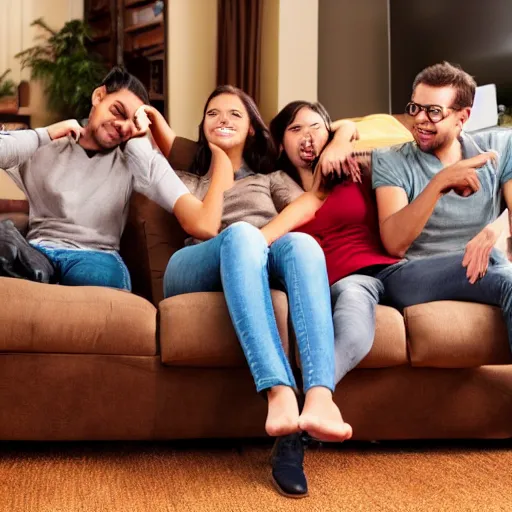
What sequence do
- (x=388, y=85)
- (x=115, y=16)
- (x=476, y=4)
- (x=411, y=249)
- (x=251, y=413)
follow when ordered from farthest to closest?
(x=115, y=16) → (x=388, y=85) → (x=476, y=4) → (x=411, y=249) → (x=251, y=413)

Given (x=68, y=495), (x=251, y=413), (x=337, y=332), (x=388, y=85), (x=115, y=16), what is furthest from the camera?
(x=115, y=16)

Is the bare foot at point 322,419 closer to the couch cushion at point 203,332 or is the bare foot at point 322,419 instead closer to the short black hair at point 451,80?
the couch cushion at point 203,332

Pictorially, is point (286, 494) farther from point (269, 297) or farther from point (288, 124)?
point (288, 124)

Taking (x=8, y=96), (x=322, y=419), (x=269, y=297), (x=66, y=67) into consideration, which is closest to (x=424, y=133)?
(x=269, y=297)

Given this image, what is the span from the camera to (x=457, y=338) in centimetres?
180

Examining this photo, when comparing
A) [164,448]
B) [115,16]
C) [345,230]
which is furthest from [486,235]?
[115,16]

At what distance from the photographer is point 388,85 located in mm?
4840

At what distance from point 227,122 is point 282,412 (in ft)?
3.52

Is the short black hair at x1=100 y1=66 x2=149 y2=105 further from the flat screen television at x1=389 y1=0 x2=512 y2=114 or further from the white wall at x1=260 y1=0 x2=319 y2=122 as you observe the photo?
the white wall at x1=260 y1=0 x2=319 y2=122

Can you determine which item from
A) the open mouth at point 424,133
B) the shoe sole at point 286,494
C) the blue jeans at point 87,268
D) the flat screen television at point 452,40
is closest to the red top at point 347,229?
the open mouth at point 424,133

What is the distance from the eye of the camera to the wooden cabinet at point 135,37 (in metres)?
5.45

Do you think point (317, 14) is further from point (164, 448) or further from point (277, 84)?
point (164, 448)

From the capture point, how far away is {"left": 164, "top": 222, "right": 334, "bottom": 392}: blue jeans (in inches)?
62.9

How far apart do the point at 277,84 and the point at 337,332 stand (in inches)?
137
